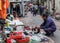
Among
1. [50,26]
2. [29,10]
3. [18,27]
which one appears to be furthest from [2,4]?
[29,10]

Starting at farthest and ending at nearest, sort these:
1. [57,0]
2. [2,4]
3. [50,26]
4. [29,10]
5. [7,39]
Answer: [29,10]
[57,0]
[50,26]
[7,39]
[2,4]

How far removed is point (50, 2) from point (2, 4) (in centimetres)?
2460

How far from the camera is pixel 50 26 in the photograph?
995 cm

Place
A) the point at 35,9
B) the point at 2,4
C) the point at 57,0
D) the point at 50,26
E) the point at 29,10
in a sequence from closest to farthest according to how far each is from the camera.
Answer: the point at 2,4
the point at 50,26
the point at 57,0
the point at 35,9
the point at 29,10

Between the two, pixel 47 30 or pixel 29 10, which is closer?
pixel 47 30

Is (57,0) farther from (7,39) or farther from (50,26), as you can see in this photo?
(7,39)

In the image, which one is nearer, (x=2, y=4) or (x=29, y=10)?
(x=2, y=4)

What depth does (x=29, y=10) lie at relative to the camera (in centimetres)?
3703

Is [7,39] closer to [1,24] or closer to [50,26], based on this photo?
[1,24]

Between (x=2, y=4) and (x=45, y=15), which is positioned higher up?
(x=2, y=4)

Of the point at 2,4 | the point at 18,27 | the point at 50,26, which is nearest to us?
the point at 2,4

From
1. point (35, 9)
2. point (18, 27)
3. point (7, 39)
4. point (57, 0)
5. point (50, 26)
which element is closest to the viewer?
point (7, 39)

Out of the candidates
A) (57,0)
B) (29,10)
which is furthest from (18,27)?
(29,10)

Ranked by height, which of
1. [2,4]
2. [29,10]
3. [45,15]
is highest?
[2,4]
